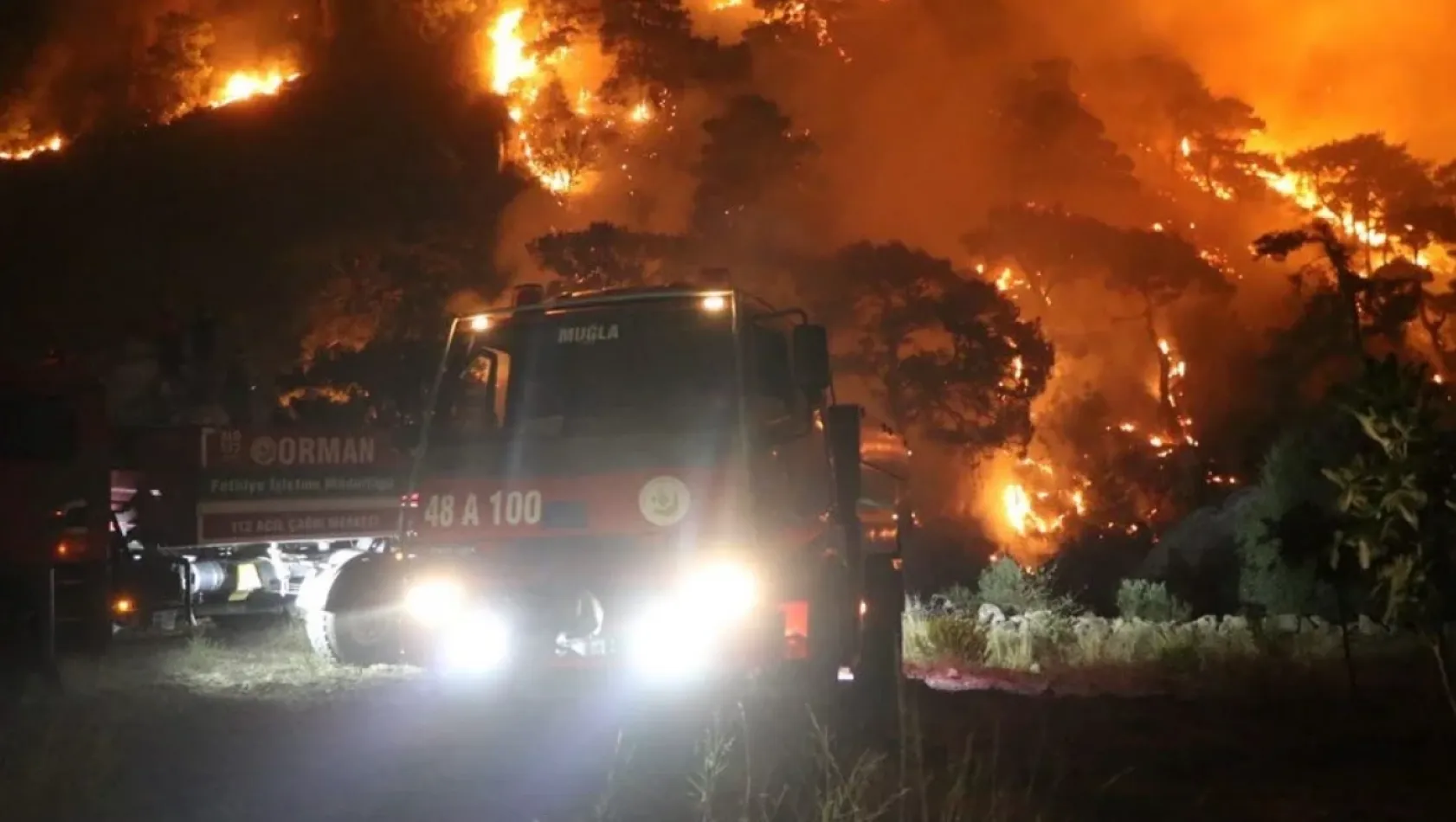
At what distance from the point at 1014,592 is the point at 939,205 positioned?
35063mm

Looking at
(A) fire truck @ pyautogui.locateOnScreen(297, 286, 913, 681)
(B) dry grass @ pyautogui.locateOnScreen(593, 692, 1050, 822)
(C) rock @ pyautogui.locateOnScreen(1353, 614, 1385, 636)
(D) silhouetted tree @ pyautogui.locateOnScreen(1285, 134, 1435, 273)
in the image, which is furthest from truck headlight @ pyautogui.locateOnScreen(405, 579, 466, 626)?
(D) silhouetted tree @ pyautogui.locateOnScreen(1285, 134, 1435, 273)

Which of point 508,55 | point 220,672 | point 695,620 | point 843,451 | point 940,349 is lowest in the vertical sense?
point 220,672

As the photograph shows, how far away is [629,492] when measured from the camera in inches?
322

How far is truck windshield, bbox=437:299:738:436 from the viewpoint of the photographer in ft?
28.1

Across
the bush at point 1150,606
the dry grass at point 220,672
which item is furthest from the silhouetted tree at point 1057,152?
the dry grass at point 220,672

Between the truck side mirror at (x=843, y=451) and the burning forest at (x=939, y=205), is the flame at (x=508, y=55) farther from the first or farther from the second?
the truck side mirror at (x=843, y=451)

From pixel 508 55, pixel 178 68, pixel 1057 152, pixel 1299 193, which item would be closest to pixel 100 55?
pixel 178 68

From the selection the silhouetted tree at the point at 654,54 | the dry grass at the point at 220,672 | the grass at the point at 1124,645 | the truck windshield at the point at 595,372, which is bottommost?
the grass at the point at 1124,645

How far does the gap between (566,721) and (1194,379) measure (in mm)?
41585

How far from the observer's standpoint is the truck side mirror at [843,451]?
9.50 m

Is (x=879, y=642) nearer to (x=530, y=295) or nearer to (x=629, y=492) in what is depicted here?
(x=629, y=492)

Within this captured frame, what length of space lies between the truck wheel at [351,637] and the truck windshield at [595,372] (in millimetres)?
4559

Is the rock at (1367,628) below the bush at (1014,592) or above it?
below

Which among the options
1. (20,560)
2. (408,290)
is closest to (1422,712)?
(20,560)
